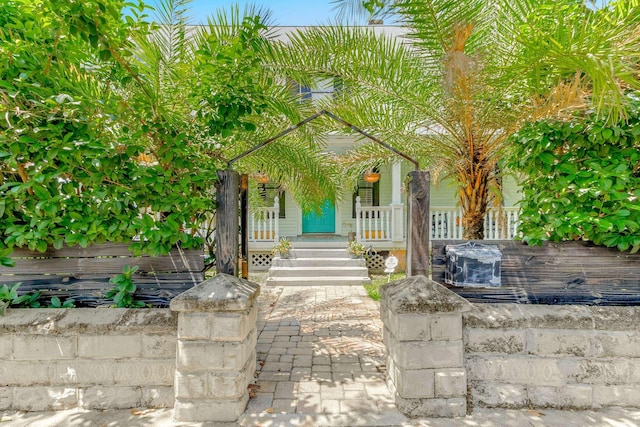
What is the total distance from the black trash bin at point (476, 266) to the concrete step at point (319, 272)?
15.6 feet

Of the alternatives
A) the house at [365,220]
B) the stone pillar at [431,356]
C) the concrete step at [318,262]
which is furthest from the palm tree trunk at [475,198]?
the concrete step at [318,262]

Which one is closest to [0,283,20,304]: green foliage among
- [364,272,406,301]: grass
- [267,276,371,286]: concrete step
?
[364,272,406,301]: grass

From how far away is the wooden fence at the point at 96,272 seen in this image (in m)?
2.51

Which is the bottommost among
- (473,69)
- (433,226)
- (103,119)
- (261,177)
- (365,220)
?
(433,226)

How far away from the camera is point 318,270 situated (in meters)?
7.36

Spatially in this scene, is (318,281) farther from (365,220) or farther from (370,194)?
(370,194)

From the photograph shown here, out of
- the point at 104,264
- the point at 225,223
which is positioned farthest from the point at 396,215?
the point at 104,264

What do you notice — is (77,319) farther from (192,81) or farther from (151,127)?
(192,81)

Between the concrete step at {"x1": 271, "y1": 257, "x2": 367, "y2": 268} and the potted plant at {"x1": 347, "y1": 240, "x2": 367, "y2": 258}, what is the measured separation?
7.2 inches

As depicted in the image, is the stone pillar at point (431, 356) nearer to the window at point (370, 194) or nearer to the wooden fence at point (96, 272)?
the wooden fence at point (96, 272)

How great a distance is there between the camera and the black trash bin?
248cm

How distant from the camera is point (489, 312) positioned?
7.95 feet

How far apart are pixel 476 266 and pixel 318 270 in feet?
16.8

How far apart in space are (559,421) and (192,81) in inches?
152
